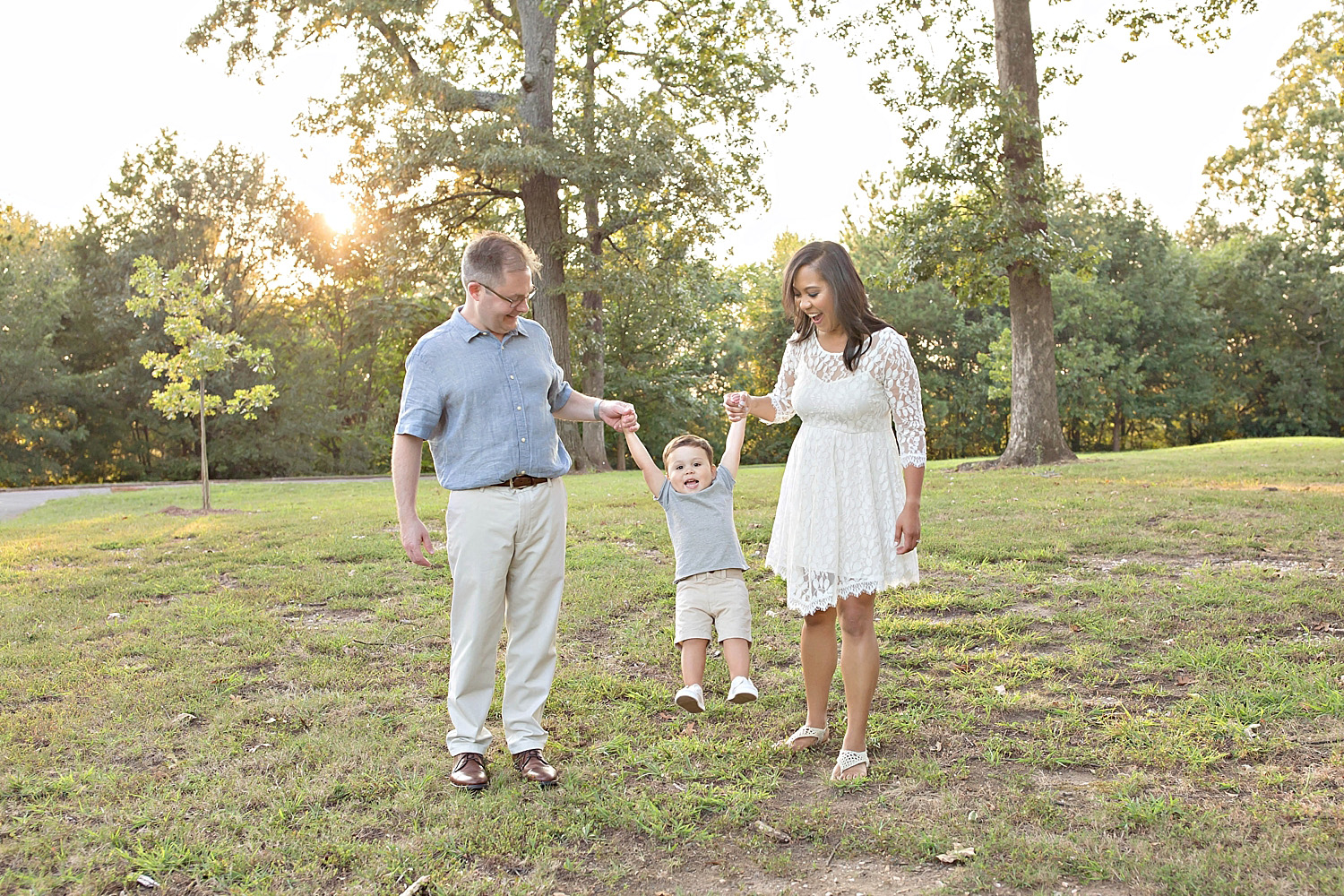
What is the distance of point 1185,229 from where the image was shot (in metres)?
46.9

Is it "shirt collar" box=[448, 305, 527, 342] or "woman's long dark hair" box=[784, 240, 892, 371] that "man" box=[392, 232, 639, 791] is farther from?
"woman's long dark hair" box=[784, 240, 892, 371]

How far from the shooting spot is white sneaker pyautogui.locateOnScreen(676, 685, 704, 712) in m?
4.38

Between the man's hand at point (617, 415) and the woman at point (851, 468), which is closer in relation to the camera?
the woman at point (851, 468)

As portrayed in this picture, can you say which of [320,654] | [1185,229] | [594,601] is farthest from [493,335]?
[1185,229]

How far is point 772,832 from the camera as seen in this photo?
331 centimetres

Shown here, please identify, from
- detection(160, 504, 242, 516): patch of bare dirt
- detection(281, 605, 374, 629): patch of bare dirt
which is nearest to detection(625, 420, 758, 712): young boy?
detection(281, 605, 374, 629): patch of bare dirt

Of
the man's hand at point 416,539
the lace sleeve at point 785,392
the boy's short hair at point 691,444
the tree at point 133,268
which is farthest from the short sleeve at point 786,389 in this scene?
the tree at point 133,268

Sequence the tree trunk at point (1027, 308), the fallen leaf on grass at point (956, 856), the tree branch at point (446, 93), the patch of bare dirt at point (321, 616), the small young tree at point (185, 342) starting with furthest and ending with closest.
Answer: the tree branch at point (446, 93) < the tree trunk at point (1027, 308) < the small young tree at point (185, 342) < the patch of bare dirt at point (321, 616) < the fallen leaf on grass at point (956, 856)

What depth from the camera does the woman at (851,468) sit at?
3748 mm

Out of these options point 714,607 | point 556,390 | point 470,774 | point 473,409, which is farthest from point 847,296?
point 470,774

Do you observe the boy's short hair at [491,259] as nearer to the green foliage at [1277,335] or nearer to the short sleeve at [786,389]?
the short sleeve at [786,389]

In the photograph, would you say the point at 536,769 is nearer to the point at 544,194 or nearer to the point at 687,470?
the point at 687,470

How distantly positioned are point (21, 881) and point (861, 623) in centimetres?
288

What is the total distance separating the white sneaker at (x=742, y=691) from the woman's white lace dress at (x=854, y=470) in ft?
2.45
